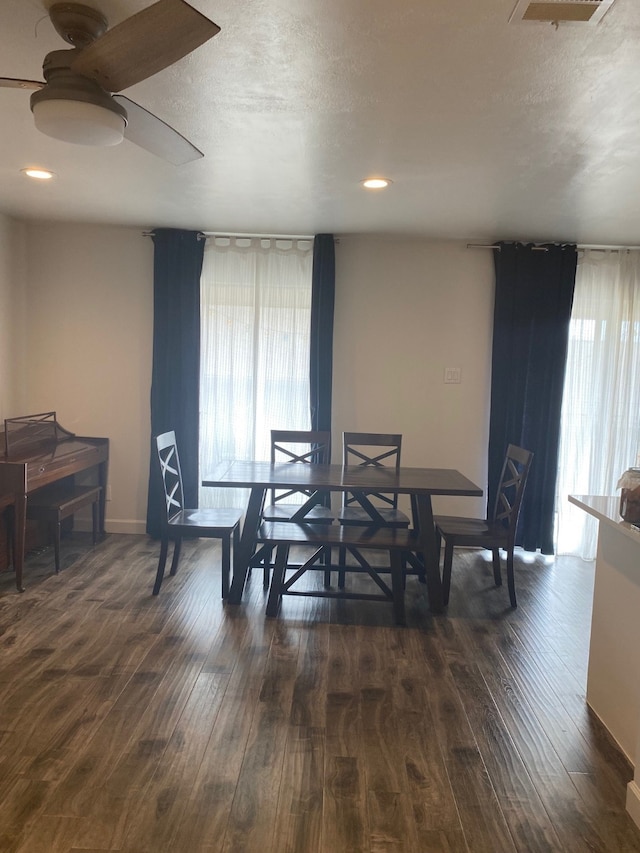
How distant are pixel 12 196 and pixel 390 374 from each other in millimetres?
2867

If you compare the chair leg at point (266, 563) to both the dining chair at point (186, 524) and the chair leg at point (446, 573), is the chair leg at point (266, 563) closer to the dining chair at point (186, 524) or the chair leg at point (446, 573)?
the dining chair at point (186, 524)

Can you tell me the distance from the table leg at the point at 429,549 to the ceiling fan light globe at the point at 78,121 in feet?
7.84

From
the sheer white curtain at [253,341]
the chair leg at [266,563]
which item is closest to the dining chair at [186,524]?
the chair leg at [266,563]

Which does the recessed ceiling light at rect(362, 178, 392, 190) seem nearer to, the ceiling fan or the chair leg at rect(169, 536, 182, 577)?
the ceiling fan

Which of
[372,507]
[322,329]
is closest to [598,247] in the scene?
[322,329]

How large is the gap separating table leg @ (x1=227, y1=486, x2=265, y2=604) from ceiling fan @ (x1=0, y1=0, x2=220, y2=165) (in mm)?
2084

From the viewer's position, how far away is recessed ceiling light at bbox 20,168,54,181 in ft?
10.5

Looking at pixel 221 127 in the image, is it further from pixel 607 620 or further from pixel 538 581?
pixel 538 581

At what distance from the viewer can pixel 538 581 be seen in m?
4.02

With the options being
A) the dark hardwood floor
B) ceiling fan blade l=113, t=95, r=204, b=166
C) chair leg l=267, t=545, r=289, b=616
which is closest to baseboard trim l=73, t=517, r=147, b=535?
the dark hardwood floor

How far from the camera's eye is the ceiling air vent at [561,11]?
5.14ft

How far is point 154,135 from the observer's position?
2.01 meters

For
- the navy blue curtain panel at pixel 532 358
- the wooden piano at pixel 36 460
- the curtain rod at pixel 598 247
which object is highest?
the curtain rod at pixel 598 247

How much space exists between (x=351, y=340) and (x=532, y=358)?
138 centimetres
